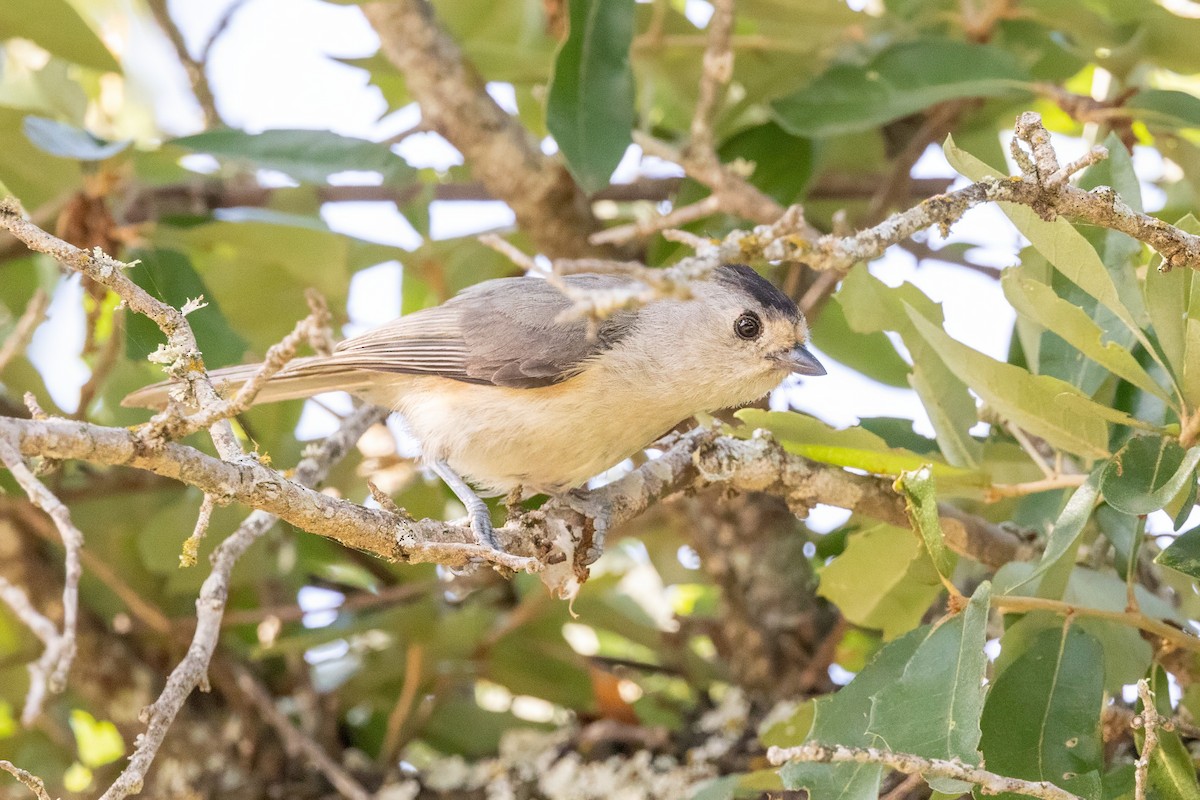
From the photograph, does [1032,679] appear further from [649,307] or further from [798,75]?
[798,75]

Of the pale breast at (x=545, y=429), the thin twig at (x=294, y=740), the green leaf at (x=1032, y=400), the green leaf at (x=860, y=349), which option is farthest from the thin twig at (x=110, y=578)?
the green leaf at (x=1032, y=400)

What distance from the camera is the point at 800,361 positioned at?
2.82m

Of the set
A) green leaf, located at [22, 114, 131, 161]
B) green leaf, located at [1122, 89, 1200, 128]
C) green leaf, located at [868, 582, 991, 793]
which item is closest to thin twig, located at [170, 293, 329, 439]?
green leaf, located at [868, 582, 991, 793]

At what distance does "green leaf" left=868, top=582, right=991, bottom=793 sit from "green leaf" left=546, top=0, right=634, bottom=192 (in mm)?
1327

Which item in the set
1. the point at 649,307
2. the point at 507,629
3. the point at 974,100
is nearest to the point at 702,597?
the point at 507,629

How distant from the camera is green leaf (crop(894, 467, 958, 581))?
196cm

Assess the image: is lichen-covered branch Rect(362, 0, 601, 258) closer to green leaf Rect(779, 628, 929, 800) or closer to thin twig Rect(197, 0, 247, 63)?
thin twig Rect(197, 0, 247, 63)

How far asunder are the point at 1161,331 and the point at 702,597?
262cm

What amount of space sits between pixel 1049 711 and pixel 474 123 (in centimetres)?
217

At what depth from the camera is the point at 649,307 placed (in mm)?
3023

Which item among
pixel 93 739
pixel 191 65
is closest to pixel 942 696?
pixel 191 65

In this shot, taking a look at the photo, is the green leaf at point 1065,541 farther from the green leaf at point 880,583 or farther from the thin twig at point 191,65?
the thin twig at point 191,65

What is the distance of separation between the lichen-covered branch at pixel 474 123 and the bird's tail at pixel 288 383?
29.1 inches

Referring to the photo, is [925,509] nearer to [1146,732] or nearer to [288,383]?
[1146,732]
